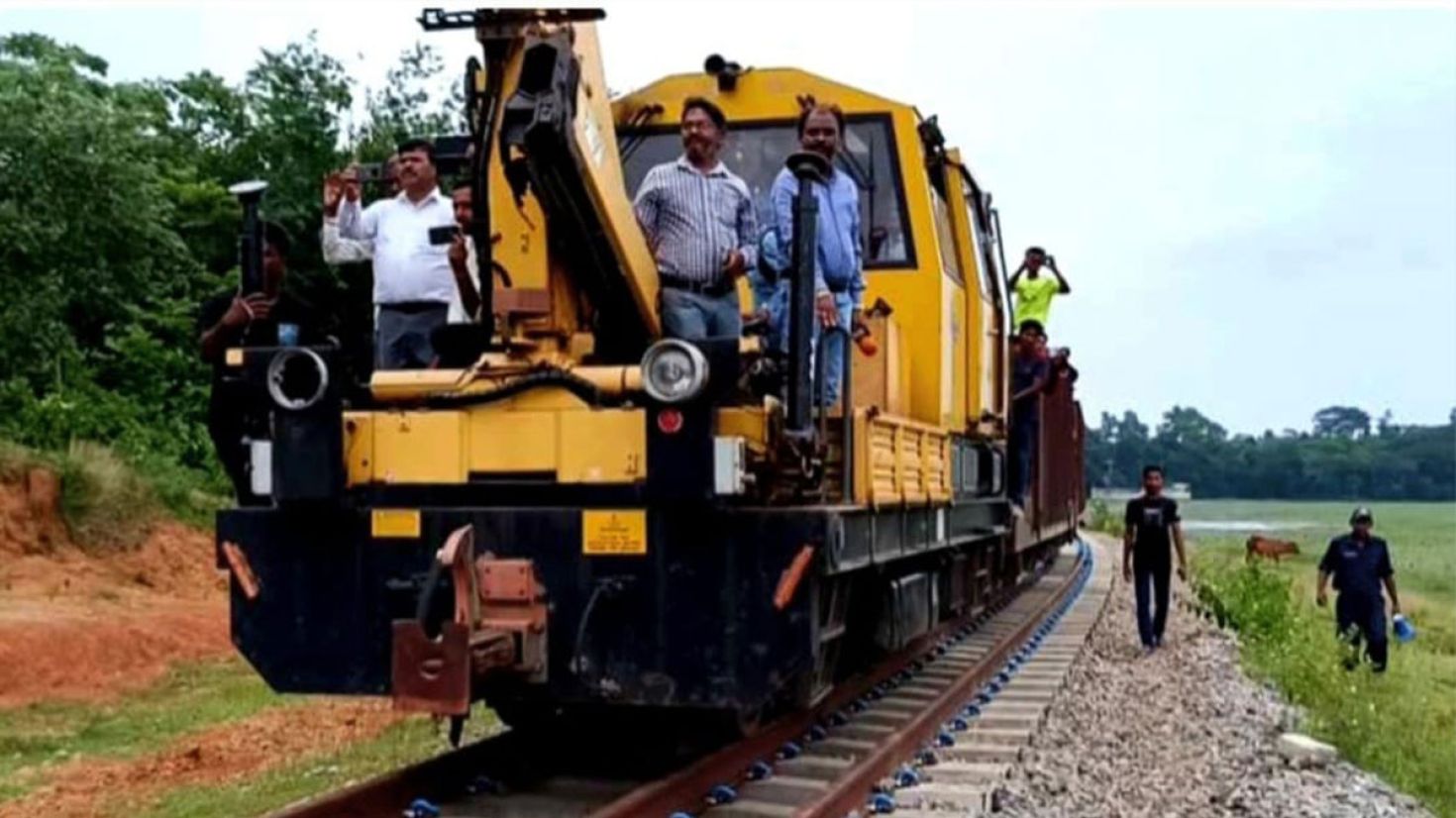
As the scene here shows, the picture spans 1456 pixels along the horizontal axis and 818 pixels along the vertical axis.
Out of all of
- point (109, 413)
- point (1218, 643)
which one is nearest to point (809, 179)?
point (1218, 643)

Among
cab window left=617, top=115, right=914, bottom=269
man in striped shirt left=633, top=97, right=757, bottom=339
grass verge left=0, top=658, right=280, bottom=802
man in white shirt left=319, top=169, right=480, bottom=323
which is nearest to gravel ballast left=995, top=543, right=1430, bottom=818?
man in striped shirt left=633, top=97, right=757, bottom=339

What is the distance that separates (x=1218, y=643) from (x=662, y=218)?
8717 mm

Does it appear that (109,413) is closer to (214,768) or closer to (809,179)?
(214,768)

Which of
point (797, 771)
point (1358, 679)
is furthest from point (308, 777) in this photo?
point (1358, 679)

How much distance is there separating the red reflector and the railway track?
4.32ft

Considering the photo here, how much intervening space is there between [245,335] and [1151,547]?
9.01 m

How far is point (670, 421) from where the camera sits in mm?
6703

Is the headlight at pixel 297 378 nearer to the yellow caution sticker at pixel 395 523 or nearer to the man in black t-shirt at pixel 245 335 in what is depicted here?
the man in black t-shirt at pixel 245 335

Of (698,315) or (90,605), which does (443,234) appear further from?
(90,605)

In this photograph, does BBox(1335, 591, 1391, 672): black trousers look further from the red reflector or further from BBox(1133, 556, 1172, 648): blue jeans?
the red reflector

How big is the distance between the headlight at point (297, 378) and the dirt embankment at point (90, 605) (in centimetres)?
747

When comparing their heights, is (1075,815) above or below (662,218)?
below

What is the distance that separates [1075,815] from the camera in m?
7.39

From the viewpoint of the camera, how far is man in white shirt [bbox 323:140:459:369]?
826 cm
